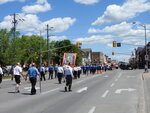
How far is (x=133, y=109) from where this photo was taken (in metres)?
10.7

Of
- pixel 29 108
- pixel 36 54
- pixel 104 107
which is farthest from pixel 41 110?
pixel 36 54

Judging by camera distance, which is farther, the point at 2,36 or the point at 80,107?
the point at 2,36

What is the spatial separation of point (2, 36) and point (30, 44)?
53.4 meters

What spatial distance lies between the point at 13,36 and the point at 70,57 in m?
20.3

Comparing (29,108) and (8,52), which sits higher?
(8,52)

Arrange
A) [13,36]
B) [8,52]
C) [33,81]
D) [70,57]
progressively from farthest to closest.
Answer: [13,36], [8,52], [70,57], [33,81]

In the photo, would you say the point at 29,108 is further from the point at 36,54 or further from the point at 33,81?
the point at 36,54

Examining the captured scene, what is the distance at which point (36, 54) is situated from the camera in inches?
4063

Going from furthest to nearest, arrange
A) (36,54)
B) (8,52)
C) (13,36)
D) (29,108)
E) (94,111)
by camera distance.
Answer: (36,54), (13,36), (8,52), (29,108), (94,111)

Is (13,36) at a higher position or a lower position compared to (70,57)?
higher

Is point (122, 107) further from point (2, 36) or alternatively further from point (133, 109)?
point (2, 36)

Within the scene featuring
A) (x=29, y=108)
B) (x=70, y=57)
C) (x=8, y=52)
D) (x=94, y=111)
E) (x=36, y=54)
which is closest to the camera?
(x=94, y=111)

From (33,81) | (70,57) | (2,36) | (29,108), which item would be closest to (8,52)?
(2,36)

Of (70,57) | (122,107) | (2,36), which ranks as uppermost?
(2,36)
